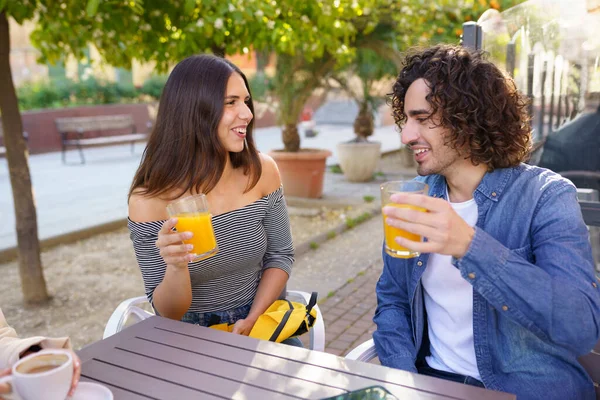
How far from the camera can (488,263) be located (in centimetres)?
126

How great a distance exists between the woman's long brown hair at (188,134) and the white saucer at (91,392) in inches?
35.3

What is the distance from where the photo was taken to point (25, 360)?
3.57 ft

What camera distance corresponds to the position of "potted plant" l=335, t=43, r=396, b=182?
28.5ft

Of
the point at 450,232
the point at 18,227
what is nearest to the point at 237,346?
the point at 450,232

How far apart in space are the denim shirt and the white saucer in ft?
2.74

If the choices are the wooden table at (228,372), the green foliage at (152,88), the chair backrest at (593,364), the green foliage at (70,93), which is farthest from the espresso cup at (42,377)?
the green foliage at (152,88)

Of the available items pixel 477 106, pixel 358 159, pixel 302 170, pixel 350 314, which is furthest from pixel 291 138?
pixel 477 106

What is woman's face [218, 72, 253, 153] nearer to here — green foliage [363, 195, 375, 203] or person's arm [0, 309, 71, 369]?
person's arm [0, 309, 71, 369]

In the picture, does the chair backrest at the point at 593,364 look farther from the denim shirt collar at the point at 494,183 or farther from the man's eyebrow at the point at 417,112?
the man's eyebrow at the point at 417,112

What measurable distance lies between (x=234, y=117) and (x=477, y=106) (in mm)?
907

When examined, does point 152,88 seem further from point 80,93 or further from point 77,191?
point 77,191

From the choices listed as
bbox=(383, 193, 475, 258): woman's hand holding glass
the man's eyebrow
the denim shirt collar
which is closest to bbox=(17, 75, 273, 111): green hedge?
the man's eyebrow

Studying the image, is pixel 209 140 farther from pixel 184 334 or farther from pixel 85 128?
pixel 85 128

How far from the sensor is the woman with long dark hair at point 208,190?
2.02m
